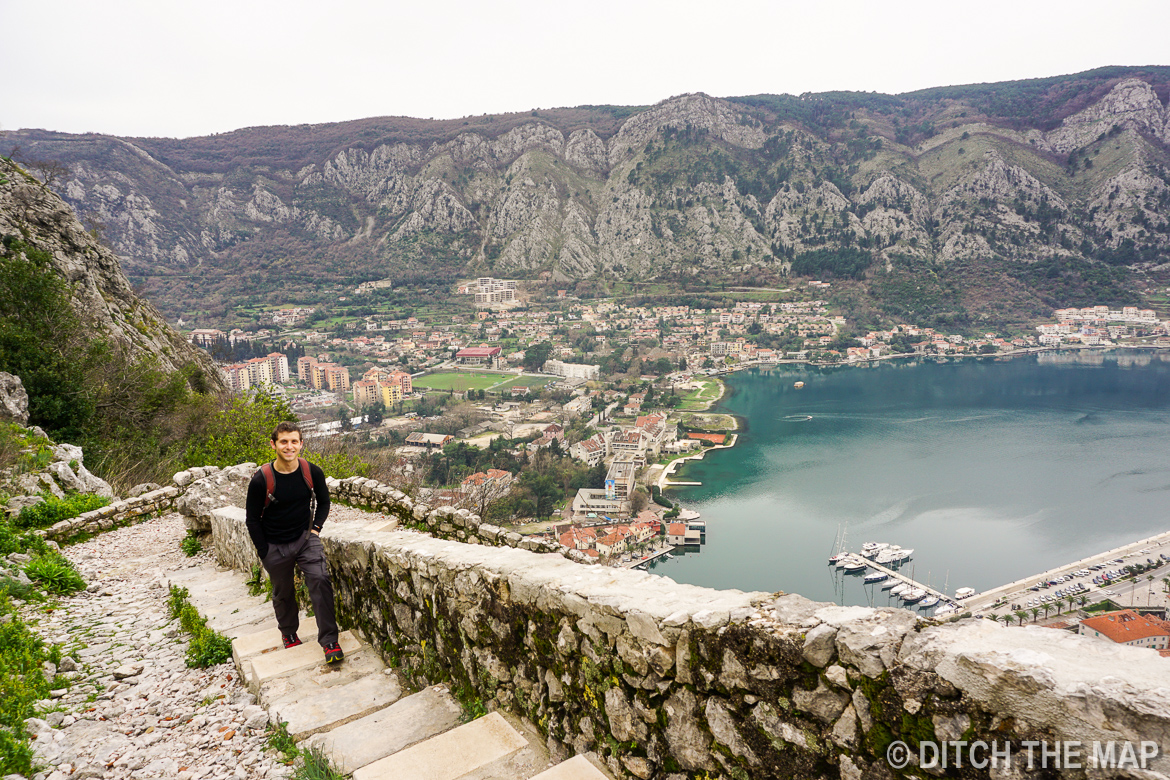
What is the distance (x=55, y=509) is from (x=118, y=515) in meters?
0.64

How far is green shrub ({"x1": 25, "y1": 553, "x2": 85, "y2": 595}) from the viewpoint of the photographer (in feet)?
15.8

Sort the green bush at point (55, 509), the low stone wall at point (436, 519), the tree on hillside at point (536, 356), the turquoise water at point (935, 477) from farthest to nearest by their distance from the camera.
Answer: the tree on hillside at point (536, 356), the turquoise water at point (935, 477), the green bush at point (55, 509), the low stone wall at point (436, 519)

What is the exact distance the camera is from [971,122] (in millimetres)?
95688

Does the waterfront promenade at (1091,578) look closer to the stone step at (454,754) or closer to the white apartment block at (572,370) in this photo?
the stone step at (454,754)

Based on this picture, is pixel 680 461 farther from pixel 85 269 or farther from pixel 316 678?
pixel 316 678

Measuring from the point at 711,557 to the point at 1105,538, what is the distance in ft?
53.4

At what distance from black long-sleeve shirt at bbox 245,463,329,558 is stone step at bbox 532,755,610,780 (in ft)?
6.60

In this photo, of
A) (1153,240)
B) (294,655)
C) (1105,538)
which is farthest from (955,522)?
(1153,240)

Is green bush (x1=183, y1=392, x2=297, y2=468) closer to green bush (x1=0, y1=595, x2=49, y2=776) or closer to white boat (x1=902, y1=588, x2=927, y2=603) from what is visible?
green bush (x1=0, y1=595, x2=49, y2=776)

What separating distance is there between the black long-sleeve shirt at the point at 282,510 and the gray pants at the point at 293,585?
2.3 inches

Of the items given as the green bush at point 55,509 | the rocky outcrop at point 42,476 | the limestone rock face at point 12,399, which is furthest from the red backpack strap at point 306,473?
the limestone rock face at point 12,399

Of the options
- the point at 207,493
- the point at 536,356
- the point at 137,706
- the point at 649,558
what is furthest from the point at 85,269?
the point at 536,356

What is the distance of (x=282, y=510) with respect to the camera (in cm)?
328

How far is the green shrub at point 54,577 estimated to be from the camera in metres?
4.81
